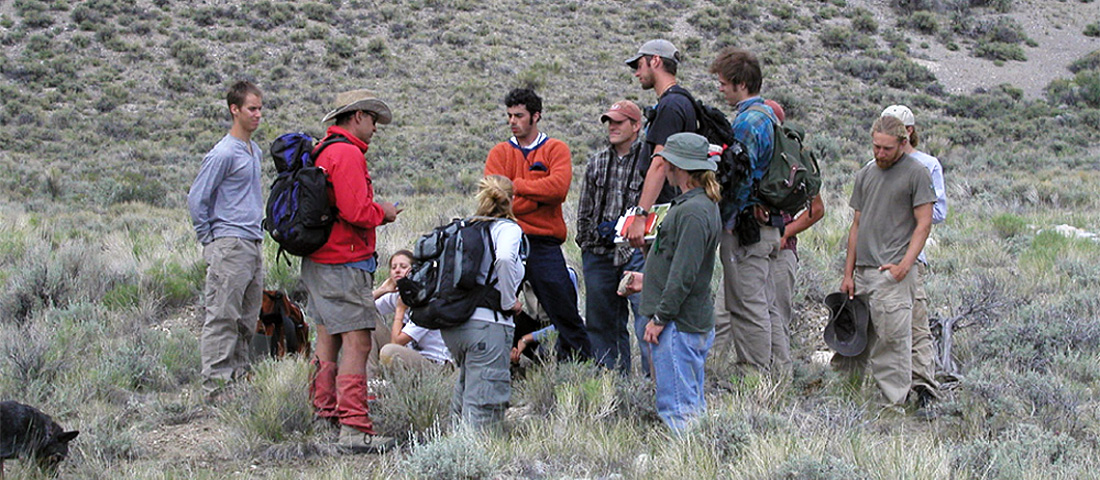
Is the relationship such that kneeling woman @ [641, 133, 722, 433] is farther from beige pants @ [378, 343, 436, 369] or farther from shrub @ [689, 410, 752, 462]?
beige pants @ [378, 343, 436, 369]

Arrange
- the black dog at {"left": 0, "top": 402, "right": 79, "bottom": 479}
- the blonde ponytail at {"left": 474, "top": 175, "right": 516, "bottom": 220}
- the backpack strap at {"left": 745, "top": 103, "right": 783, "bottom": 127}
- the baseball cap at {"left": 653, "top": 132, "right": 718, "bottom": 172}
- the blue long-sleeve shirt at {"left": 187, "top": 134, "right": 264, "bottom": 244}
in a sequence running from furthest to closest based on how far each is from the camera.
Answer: the blue long-sleeve shirt at {"left": 187, "top": 134, "right": 264, "bottom": 244}
the backpack strap at {"left": 745, "top": 103, "right": 783, "bottom": 127}
the blonde ponytail at {"left": 474, "top": 175, "right": 516, "bottom": 220}
the baseball cap at {"left": 653, "top": 132, "right": 718, "bottom": 172}
the black dog at {"left": 0, "top": 402, "right": 79, "bottom": 479}

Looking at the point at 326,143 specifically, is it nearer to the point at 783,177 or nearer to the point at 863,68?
the point at 783,177

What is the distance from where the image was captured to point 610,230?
5520 mm

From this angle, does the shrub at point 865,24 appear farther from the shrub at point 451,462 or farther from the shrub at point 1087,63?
the shrub at point 451,462

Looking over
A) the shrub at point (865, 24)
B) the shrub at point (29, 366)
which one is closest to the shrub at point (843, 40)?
the shrub at point (865, 24)

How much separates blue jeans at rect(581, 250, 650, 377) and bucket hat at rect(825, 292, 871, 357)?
1.17 meters

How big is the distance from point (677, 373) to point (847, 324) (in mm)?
1629

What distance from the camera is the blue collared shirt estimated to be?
5.03 meters

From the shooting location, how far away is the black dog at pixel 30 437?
13.0 feet

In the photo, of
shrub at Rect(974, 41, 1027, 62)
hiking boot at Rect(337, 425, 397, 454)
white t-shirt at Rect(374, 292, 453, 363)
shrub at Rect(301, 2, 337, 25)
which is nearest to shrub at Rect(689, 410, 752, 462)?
hiking boot at Rect(337, 425, 397, 454)

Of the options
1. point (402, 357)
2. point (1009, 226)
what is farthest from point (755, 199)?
point (1009, 226)

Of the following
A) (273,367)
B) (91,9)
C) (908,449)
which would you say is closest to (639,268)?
(908,449)

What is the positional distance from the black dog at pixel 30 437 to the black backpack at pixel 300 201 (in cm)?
135

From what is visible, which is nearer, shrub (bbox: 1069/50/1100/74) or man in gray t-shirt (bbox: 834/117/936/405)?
man in gray t-shirt (bbox: 834/117/936/405)
